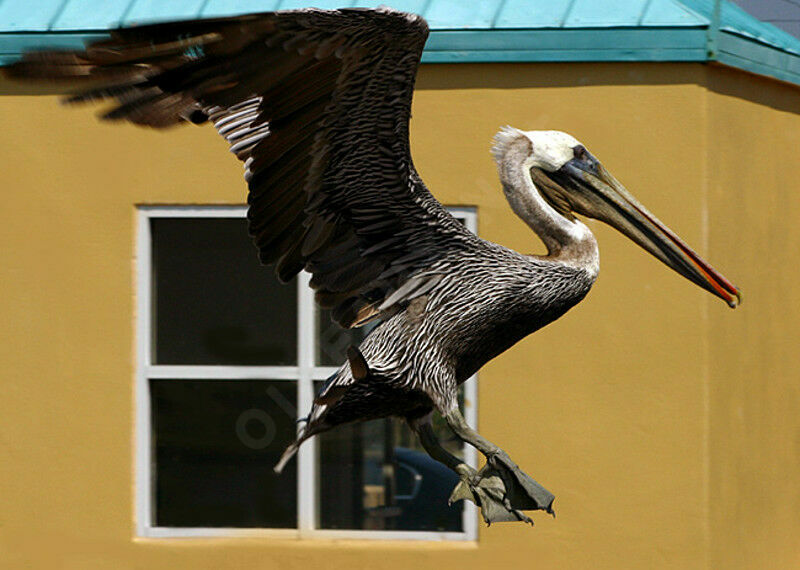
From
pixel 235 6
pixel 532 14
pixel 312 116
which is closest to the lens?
pixel 312 116

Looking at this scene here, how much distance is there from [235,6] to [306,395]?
1.80 meters

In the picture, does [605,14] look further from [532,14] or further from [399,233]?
[399,233]

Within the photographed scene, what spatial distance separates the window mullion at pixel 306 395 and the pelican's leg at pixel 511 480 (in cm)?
259

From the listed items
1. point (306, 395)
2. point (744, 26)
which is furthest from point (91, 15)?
point (744, 26)

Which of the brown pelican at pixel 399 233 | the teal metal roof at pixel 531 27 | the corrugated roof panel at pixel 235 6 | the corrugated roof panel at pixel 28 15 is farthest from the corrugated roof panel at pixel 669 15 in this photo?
the corrugated roof panel at pixel 28 15

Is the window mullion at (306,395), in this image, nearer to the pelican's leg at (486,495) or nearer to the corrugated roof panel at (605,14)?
the corrugated roof panel at (605,14)

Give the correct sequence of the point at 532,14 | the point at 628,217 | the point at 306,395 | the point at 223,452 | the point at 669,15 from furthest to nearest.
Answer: the point at 223,452 → the point at 306,395 → the point at 532,14 → the point at 669,15 → the point at 628,217

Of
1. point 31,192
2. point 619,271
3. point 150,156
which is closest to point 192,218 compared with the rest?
point 150,156

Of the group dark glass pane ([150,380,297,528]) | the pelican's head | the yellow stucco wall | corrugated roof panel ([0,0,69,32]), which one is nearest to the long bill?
the pelican's head

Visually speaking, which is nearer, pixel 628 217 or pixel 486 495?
pixel 486 495

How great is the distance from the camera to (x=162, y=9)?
6.59 meters

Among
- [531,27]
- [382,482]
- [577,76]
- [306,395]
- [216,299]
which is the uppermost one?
[531,27]

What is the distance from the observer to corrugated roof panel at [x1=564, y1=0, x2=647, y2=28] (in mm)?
6273

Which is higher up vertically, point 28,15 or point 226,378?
point 28,15
